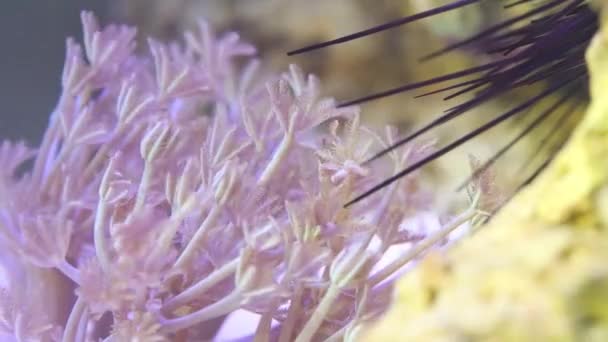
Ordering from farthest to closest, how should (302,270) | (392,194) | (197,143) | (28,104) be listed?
(28,104) < (197,143) < (392,194) < (302,270)

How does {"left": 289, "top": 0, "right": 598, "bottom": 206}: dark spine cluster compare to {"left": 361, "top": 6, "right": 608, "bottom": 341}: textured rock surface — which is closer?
{"left": 361, "top": 6, "right": 608, "bottom": 341}: textured rock surface

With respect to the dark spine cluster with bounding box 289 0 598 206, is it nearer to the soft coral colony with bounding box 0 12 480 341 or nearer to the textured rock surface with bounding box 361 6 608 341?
the soft coral colony with bounding box 0 12 480 341

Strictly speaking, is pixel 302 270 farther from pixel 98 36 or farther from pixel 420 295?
pixel 98 36

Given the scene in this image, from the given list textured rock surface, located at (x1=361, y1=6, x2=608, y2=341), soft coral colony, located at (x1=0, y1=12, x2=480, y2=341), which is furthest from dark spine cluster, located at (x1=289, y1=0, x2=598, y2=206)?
textured rock surface, located at (x1=361, y1=6, x2=608, y2=341)

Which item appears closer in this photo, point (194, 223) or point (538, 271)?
point (538, 271)

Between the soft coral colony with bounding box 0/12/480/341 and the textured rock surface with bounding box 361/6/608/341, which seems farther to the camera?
the soft coral colony with bounding box 0/12/480/341

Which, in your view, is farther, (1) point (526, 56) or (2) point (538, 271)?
(1) point (526, 56)

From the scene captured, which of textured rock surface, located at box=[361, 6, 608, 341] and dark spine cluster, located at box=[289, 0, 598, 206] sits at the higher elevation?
dark spine cluster, located at box=[289, 0, 598, 206]

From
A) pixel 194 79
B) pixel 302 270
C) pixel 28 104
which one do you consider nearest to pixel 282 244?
pixel 302 270

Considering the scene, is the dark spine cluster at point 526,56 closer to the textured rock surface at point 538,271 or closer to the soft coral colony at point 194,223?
the soft coral colony at point 194,223
